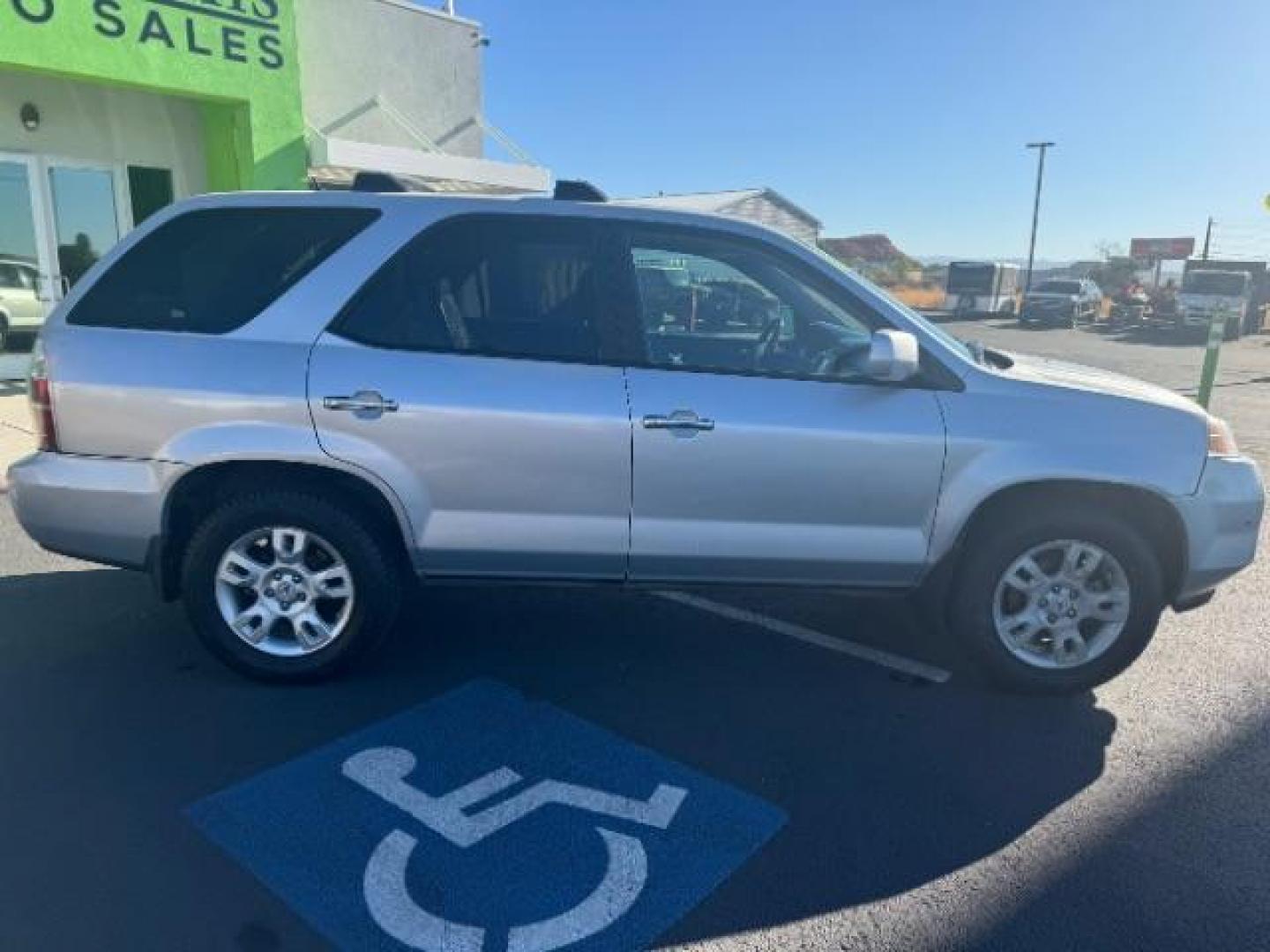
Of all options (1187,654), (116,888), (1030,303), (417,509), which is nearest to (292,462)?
(417,509)

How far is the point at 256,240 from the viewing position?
3486 millimetres

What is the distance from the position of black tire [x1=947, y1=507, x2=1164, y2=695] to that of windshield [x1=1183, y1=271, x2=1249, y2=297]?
31.5m

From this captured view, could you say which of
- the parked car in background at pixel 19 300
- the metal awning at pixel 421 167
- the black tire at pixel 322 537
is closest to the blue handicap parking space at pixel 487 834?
the black tire at pixel 322 537

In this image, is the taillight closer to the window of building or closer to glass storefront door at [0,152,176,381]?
glass storefront door at [0,152,176,381]

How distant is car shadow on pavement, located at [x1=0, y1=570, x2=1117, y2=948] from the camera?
2443mm

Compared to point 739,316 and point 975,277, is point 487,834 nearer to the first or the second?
point 739,316

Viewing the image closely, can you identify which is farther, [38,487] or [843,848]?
[38,487]

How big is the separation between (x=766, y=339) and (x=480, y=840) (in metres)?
2.13

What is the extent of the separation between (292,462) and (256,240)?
920 millimetres

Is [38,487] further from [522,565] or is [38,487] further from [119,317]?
[522,565]

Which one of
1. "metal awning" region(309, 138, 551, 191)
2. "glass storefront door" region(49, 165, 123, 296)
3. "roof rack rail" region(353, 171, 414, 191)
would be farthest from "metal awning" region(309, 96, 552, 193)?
"roof rack rail" region(353, 171, 414, 191)

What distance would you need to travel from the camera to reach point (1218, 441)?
3541mm

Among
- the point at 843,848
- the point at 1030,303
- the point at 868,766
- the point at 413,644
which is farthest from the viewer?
the point at 1030,303

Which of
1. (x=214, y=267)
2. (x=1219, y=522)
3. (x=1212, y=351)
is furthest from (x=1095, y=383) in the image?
(x=1212, y=351)
